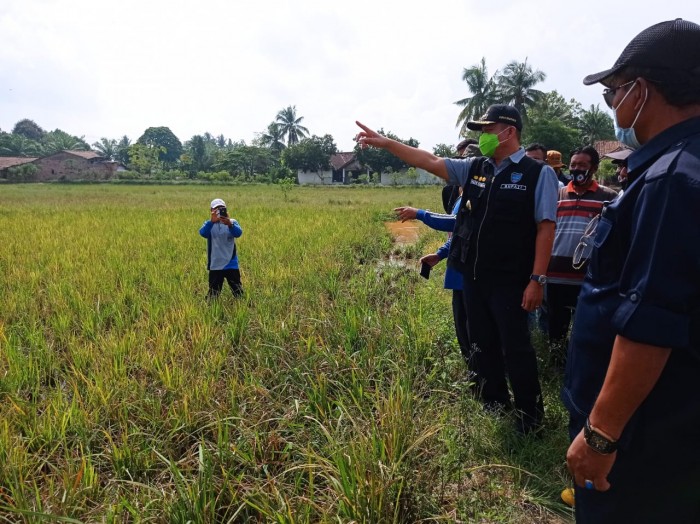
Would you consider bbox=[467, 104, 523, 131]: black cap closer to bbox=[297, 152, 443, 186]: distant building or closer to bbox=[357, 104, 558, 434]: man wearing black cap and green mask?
bbox=[357, 104, 558, 434]: man wearing black cap and green mask

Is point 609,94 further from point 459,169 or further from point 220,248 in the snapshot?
point 220,248

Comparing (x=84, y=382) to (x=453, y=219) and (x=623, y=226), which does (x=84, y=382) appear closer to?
(x=453, y=219)

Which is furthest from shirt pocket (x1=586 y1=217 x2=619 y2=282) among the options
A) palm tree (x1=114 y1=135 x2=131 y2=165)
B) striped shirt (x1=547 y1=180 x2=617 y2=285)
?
palm tree (x1=114 y1=135 x2=131 y2=165)

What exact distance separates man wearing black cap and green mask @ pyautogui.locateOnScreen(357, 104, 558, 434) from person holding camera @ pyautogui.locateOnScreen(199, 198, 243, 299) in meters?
2.34

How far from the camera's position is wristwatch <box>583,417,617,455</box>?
0.98 m

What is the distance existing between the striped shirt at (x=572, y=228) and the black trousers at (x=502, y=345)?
884 mm

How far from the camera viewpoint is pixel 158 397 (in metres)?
2.29

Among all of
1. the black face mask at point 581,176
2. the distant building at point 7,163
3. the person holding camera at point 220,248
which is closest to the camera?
the black face mask at point 581,176

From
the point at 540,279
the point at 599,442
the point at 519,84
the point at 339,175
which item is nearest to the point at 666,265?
the point at 599,442

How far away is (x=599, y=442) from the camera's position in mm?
991

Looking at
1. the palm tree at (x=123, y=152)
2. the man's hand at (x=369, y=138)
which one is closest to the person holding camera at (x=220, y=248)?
the man's hand at (x=369, y=138)

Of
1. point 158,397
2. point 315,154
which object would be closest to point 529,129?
point 315,154

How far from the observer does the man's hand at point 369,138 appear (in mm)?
2089

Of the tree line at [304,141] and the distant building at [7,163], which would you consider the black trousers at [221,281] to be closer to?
the tree line at [304,141]
